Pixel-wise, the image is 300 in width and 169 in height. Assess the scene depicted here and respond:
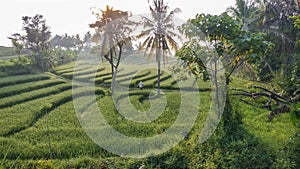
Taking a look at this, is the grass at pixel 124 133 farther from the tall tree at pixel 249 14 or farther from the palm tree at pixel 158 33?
the tall tree at pixel 249 14

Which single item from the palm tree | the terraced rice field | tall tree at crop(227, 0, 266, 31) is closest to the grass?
the terraced rice field

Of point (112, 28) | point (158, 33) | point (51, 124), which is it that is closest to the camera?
point (51, 124)

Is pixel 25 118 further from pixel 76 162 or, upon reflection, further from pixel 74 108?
pixel 76 162

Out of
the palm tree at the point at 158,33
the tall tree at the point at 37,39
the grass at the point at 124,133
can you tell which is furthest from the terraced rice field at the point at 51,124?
the tall tree at the point at 37,39

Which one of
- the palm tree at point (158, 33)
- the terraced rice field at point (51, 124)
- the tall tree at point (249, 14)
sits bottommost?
the terraced rice field at point (51, 124)

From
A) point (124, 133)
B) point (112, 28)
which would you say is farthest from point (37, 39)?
point (124, 133)

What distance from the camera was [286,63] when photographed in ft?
40.0

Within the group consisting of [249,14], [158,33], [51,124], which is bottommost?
[51,124]

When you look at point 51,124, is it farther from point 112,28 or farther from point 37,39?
point 37,39

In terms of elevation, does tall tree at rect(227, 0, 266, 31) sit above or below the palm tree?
above

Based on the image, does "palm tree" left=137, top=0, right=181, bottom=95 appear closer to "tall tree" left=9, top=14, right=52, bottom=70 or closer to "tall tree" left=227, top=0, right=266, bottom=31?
"tall tree" left=227, top=0, right=266, bottom=31

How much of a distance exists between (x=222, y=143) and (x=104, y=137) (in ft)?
8.19

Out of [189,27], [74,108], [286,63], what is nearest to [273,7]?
[286,63]

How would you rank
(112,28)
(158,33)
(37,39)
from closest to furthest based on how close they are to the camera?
(158,33), (112,28), (37,39)
